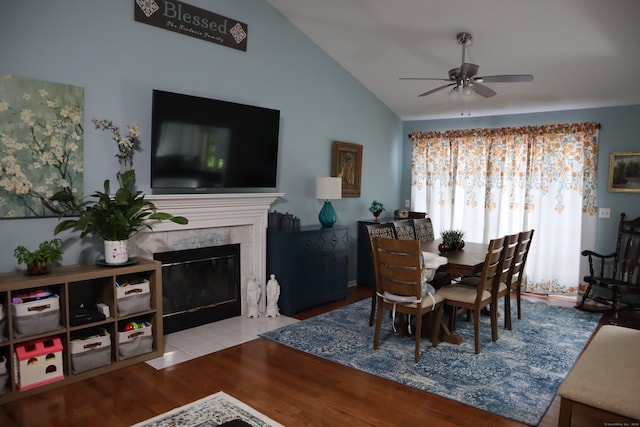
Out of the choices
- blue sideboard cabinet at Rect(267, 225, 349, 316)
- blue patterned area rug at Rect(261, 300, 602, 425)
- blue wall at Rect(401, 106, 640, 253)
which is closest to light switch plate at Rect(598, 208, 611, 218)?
blue wall at Rect(401, 106, 640, 253)

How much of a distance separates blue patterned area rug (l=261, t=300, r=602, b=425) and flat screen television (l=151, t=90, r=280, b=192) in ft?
4.80

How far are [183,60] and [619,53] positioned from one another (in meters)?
3.91

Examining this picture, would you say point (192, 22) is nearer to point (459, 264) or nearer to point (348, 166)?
point (348, 166)

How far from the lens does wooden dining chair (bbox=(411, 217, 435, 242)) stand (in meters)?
5.07

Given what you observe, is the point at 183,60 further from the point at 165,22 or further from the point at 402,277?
the point at 402,277

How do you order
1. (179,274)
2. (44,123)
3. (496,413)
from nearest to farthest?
(496,413) < (44,123) < (179,274)

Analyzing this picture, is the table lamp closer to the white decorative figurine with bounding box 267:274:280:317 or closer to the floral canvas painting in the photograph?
the white decorative figurine with bounding box 267:274:280:317

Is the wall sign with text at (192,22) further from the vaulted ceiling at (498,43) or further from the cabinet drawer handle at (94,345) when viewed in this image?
the cabinet drawer handle at (94,345)

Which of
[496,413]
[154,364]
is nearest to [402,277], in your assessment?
[496,413]

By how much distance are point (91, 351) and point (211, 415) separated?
107cm

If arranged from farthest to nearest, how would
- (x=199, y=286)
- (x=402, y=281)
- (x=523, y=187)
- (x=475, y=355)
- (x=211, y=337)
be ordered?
(x=523, y=187)
(x=199, y=286)
(x=211, y=337)
(x=475, y=355)
(x=402, y=281)

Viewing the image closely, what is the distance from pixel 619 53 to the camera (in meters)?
4.11

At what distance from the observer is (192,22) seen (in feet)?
13.0

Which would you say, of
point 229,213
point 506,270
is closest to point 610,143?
point 506,270
